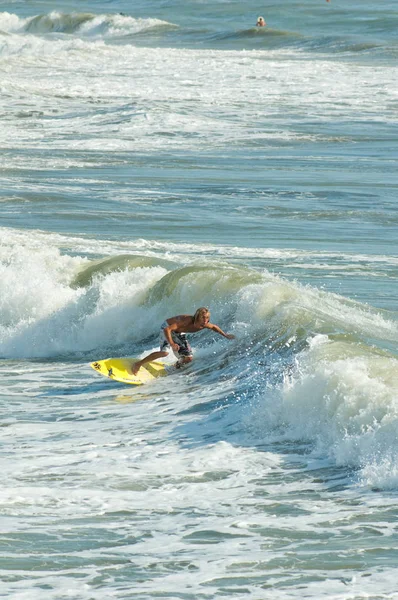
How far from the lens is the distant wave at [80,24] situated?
222 feet

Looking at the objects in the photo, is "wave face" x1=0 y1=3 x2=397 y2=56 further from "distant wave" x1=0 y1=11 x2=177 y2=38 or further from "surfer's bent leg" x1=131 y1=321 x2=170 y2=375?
"surfer's bent leg" x1=131 y1=321 x2=170 y2=375

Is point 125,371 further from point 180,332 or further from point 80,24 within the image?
point 80,24

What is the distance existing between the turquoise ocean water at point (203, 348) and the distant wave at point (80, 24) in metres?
30.4

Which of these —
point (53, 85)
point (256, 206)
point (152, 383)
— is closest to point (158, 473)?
point (152, 383)

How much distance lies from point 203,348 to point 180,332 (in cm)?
106

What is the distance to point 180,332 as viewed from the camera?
13922mm

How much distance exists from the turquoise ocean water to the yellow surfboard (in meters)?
0.16

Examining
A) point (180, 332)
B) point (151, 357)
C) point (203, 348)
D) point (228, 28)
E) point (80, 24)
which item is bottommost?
point (203, 348)

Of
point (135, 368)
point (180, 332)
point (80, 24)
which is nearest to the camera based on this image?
point (135, 368)

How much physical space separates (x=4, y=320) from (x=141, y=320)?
2.16 m

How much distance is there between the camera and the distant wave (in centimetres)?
6756

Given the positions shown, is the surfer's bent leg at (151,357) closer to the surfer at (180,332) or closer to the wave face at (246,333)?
the surfer at (180,332)

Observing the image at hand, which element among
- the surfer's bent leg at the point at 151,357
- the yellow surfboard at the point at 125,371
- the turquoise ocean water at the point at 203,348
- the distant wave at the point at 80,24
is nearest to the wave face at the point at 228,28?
the distant wave at the point at 80,24

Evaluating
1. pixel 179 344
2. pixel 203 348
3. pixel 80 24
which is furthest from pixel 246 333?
pixel 80 24
